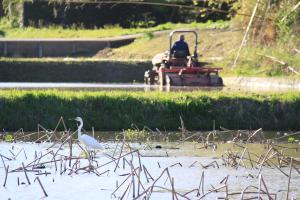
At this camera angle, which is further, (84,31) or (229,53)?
(84,31)

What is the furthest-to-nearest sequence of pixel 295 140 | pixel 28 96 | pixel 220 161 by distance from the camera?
pixel 28 96
pixel 295 140
pixel 220 161

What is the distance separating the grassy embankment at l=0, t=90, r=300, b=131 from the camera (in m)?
22.1

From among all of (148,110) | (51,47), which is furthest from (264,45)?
(51,47)

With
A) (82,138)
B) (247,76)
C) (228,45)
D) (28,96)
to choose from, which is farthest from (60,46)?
(82,138)

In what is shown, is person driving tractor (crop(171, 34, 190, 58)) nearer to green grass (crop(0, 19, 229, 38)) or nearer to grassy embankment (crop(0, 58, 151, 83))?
grassy embankment (crop(0, 58, 151, 83))

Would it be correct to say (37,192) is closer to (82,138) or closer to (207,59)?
(82,138)

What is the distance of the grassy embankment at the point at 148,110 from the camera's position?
22.1m

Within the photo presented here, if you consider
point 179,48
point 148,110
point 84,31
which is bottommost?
point 148,110

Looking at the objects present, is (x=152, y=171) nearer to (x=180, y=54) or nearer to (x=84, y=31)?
(x=180, y=54)

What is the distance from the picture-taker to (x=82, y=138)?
17.5 meters

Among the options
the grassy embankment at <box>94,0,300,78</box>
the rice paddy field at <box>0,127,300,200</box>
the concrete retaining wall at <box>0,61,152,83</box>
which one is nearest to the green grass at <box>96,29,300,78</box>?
the grassy embankment at <box>94,0,300,78</box>

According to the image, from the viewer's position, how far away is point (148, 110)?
2247 centimetres

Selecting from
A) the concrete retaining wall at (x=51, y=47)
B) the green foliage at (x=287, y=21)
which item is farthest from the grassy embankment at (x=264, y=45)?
the concrete retaining wall at (x=51, y=47)

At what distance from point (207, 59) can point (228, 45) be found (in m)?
1.95
